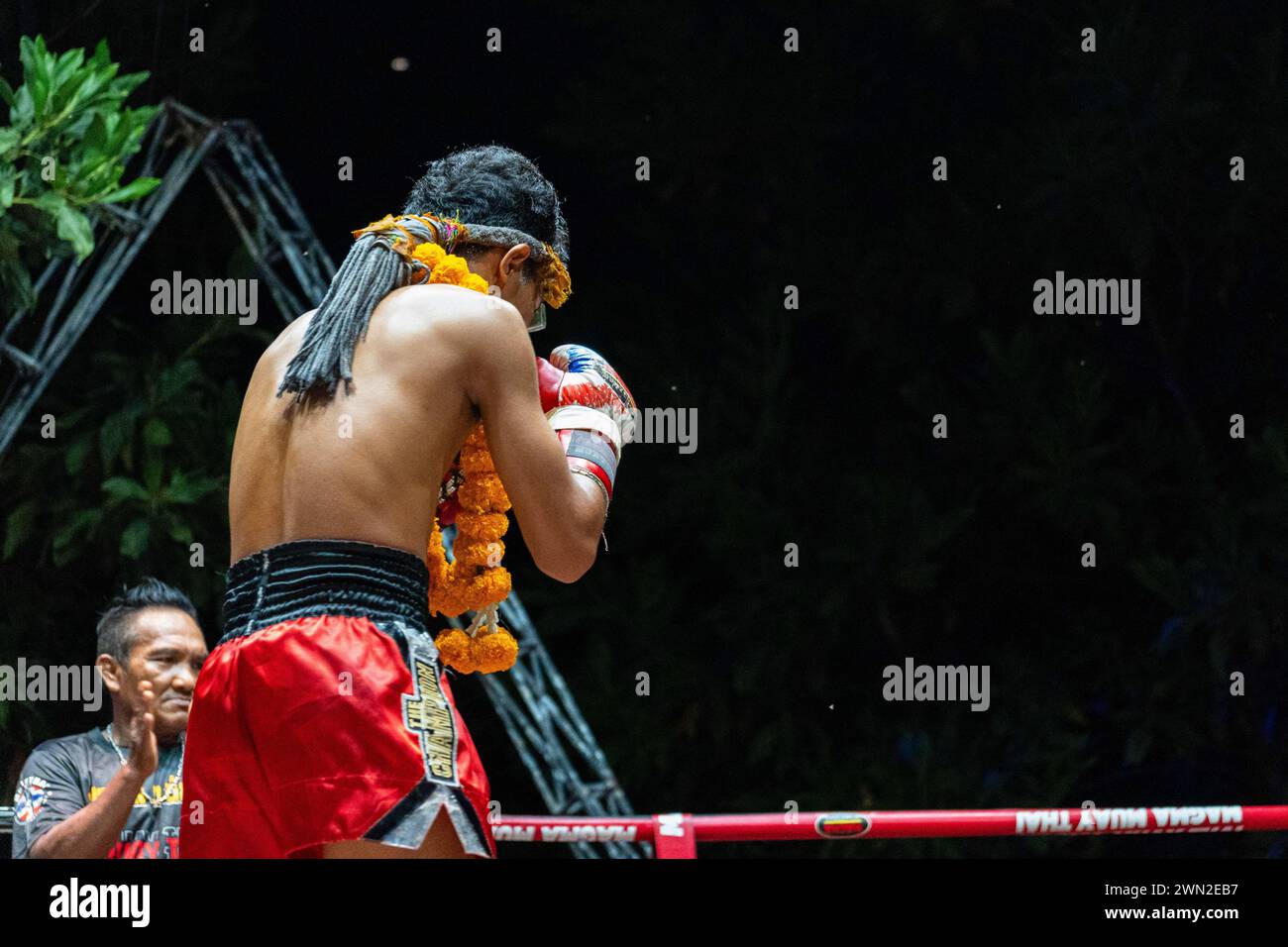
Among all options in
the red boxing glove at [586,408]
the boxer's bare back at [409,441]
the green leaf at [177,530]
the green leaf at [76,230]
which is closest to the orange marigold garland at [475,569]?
the red boxing glove at [586,408]

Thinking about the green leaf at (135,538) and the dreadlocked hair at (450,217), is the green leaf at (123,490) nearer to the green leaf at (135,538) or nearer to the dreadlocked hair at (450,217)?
the green leaf at (135,538)

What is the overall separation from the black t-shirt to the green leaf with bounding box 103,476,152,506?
→ 178 centimetres

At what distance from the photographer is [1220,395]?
5.36m

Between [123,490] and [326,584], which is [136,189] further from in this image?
[326,584]

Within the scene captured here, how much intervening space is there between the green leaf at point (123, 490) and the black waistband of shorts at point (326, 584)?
3.11 metres

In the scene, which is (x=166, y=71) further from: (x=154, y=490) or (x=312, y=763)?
(x=312, y=763)

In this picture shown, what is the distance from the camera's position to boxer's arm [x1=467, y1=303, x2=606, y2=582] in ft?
6.31

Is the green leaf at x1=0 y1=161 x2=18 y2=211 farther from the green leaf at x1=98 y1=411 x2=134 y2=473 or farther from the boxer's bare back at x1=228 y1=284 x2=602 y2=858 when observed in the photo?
the boxer's bare back at x1=228 y1=284 x2=602 y2=858

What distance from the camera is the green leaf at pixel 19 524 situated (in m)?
4.88

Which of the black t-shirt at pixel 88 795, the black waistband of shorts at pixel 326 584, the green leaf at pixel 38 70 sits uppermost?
the green leaf at pixel 38 70

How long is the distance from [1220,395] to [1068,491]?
2.36 feet

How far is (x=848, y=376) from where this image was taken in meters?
5.43

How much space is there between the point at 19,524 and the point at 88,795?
6.81 ft
